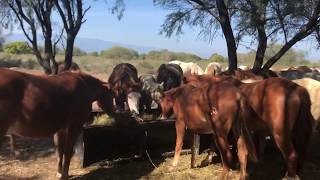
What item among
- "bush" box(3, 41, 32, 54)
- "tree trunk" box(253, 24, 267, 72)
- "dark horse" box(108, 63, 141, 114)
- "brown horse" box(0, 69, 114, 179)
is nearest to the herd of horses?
"brown horse" box(0, 69, 114, 179)

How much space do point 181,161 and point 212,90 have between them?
185cm

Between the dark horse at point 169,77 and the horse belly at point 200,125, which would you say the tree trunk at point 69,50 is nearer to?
the dark horse at point 169,77

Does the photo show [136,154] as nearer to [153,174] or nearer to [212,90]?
[153,174]

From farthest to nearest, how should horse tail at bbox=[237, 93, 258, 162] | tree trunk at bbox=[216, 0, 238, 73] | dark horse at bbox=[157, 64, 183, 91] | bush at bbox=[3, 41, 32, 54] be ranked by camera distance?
bush at bbox=[3, 41, 32, 54]
dark horse at bbox=[157, 64, 183, 91]
tree trunk at bbox=[216, 0, 238, 73]
horse tail at bbox=[237, 93, 258, 162]

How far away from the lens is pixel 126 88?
11961 millimetres

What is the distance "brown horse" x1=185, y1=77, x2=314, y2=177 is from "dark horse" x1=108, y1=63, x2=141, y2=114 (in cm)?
382

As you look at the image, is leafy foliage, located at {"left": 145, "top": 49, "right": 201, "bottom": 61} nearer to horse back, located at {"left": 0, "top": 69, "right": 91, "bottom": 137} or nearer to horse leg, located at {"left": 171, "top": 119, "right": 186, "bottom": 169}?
horse leg, located at {"left": 171, "top": 119, "right": 186, "bottom": 169}

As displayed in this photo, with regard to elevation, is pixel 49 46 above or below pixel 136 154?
above

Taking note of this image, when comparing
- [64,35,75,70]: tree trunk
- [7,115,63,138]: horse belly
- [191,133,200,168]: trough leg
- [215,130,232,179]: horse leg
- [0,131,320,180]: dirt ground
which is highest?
[64,35,75,70]: tree trunk

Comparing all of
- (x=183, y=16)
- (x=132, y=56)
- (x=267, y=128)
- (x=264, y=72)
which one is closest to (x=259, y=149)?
(x=267, y=128)

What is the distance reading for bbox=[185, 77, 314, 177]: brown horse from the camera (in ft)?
23.7

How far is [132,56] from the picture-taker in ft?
186

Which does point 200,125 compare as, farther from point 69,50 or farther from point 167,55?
point 167,55

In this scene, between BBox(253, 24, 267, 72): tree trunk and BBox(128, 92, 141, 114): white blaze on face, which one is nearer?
BBox(128, 92, 141, 114): white blaze on face
